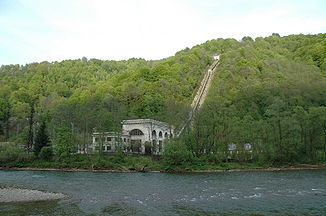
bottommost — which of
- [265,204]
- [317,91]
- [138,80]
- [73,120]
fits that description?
[265,204]

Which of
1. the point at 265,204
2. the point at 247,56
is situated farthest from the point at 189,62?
the point at 265,204

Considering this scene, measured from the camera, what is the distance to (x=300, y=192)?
34.5 meters

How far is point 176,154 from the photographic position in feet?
195

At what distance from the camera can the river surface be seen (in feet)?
85.6

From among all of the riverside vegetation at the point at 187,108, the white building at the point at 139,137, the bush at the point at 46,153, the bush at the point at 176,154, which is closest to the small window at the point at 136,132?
the white building at the point at 139,137

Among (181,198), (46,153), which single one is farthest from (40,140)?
(181,198)

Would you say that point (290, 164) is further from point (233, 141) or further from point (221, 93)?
point (221, 93)

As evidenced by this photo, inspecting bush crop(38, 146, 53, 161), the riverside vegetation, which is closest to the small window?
the riverside vegetation

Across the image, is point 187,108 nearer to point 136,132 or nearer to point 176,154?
point 176,154

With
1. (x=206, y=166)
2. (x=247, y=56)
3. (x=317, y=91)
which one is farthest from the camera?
(x=247, y=56)

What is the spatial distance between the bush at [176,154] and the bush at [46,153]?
75.9 ft

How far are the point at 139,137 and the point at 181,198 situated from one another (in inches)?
2084

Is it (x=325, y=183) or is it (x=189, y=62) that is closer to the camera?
(x=325, y=183)

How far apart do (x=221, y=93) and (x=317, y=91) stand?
2838 cm
